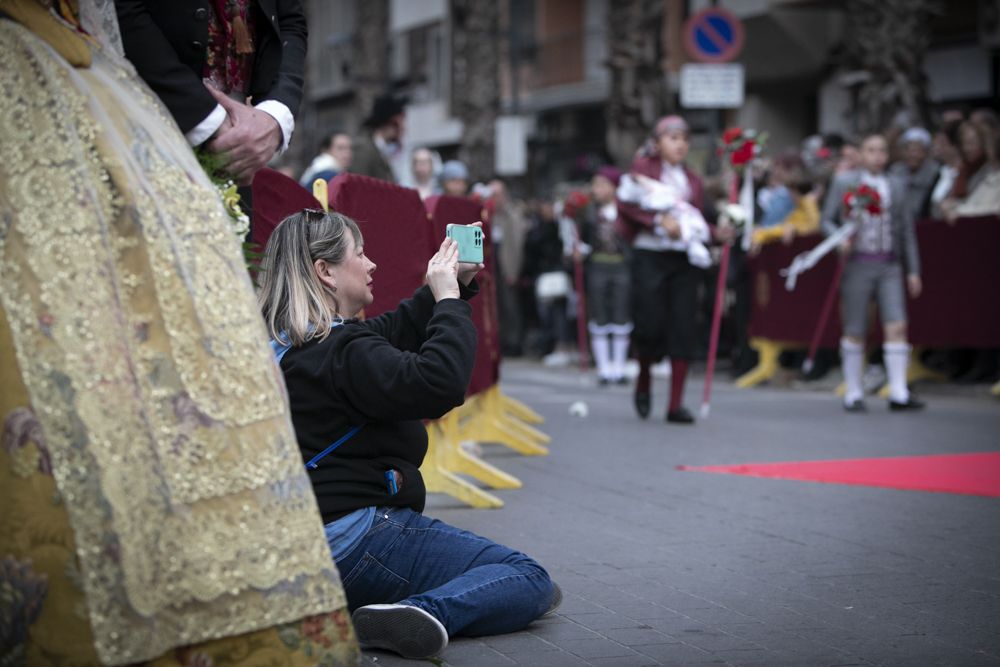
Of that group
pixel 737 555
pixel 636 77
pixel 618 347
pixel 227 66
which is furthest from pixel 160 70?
pixel 636 77

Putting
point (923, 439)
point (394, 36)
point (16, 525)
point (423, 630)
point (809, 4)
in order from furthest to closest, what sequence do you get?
point (394, 36), point (809, 4), point (923, 439), point (423, 630), point (16, 525)

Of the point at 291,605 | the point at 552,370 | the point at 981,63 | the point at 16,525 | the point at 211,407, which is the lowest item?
the point at 552,370

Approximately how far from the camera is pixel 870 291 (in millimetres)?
12312

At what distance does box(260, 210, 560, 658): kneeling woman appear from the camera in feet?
13.2

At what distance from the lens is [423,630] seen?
4074mm

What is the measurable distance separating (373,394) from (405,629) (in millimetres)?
652

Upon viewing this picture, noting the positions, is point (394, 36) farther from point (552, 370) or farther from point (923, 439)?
point (923, 439)

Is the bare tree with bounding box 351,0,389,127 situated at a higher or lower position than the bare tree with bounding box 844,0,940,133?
higher

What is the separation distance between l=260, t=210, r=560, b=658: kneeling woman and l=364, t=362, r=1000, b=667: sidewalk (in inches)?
5.8

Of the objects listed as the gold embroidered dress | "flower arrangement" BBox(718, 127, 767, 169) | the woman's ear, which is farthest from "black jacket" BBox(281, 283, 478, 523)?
"flower arrangement" BBox(718, 127, 767, 169)

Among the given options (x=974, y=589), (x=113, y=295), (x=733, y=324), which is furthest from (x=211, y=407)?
(x=733, y=324)

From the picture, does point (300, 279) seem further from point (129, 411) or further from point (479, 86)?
point (479, 86)

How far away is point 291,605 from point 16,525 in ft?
1.90

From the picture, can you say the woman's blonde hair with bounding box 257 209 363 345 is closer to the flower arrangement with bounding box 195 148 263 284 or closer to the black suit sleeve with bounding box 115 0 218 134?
the flower arrangement with bounding box 195 148 263 284
